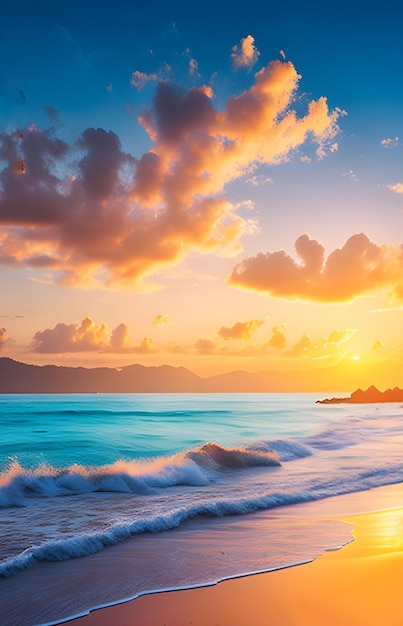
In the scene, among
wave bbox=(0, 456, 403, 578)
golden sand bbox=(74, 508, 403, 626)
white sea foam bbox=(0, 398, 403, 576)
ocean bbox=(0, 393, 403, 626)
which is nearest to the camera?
golden sand bbox=(74, 508, 403, 626)

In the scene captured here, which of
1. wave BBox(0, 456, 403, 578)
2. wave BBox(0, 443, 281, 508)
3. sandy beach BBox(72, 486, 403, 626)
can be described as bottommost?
wave BBox(0, 443, 281, 508)

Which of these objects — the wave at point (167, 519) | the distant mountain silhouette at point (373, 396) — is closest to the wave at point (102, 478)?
the wave at point (167, 519)

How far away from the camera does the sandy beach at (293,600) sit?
15.9 ft

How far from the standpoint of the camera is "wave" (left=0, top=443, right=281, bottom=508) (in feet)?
Answer: 42.9

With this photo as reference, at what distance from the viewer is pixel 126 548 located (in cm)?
782

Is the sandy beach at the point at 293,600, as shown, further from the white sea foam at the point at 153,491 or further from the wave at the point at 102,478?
the wave at the point at 102,478

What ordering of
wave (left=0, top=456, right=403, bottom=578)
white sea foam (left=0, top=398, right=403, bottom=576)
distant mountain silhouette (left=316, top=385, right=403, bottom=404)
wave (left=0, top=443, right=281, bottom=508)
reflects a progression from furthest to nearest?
distant mountain silhouette (left=316, top=385, right=403, bottom=404) < wave (left=0, top=443, right=281, bottom=508) < white sea foam (left=0, top=398, right=403, bottom=576) < wave (left=0, top=456, right=403, bottom=578)

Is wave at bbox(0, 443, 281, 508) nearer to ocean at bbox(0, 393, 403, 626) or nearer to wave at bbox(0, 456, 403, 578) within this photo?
ocean at bbox(0, 393, 403, 626)

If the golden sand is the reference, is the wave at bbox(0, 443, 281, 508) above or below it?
below

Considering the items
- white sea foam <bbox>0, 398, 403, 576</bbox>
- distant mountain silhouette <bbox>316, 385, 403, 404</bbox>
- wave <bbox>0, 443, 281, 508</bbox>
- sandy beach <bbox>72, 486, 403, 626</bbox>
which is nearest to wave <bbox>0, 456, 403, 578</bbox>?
white sea foam <bbox>0, 398, 403, 576</bbox>

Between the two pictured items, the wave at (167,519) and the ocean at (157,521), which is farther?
the wave at (167,519)

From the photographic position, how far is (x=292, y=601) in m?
5.32

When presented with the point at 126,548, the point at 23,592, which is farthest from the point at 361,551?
the point at 23,592

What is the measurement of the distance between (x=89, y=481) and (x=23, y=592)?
28.1 ft
